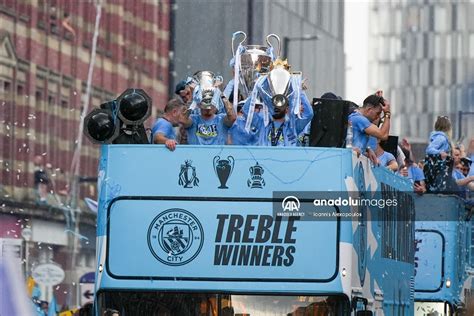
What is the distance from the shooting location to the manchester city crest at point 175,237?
14914 mm

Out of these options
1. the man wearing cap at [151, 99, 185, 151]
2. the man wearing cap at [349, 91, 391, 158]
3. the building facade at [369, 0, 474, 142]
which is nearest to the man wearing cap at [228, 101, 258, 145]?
the man wearing cap at [151, 99, 185, 151]

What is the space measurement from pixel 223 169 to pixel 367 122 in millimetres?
1976

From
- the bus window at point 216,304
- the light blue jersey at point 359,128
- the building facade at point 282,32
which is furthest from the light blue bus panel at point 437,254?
the building facade at point 282,32

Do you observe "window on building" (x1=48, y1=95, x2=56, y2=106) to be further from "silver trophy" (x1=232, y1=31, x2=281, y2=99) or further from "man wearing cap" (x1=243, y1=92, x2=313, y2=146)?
"man wearing cap" (x1=243, y1=92, x2=313, y2=146)

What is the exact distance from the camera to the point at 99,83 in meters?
68.6

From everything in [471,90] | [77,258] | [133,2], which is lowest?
[77,258]

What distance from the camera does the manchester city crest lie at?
14.9 m

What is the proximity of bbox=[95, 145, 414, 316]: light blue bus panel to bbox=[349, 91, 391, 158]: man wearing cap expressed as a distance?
55.7 inches

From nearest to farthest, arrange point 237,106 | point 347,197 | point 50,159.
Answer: point 347,197, point 237,106, point 50,159

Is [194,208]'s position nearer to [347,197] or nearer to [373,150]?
[347,197]

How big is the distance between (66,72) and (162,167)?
51086mm

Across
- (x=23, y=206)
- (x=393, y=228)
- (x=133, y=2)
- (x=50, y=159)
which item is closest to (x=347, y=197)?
(x=393, y=228)

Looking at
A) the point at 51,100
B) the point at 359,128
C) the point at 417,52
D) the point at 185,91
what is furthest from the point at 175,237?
the point at 417,52

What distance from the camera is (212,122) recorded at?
53.0 ft
